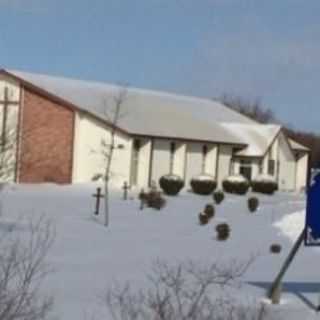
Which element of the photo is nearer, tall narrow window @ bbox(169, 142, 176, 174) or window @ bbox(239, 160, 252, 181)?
tall narrow window @ bbox(169, 142, 176, 174)

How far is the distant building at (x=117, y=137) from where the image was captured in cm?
5584

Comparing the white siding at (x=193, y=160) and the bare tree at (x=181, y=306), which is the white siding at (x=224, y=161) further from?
the bare tree at (x=181, y=306)

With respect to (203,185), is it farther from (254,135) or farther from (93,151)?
Result: (254,135)

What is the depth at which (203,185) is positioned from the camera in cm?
5516

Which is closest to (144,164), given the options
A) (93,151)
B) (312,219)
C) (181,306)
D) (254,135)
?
(93,151)

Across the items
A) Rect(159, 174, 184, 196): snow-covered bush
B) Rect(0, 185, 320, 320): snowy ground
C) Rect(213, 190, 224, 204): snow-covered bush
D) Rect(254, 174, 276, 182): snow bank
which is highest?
Rect(254, 174, 276, 182): snow bank

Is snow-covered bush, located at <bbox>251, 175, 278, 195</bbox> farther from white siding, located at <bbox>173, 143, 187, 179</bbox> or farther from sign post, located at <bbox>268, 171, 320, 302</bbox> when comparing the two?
sign post, located at <bbox>268, 171, 320, 302</bbox>

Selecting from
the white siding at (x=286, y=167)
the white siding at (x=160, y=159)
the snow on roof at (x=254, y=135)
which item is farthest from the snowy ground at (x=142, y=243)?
the white siding at (x=286, y=167)

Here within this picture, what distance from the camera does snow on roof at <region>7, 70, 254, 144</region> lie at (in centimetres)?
5778

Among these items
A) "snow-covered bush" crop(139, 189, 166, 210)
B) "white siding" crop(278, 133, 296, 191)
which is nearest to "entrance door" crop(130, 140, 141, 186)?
"snow-covered bush" crop(139, 189, 166, 210)

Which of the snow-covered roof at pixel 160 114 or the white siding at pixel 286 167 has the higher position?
the snow-covered roof at pixel 160 114

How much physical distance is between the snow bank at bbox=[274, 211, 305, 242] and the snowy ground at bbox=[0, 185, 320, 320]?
0.03 metres

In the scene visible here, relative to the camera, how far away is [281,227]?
1321 inches

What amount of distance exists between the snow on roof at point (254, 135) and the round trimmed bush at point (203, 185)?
1150cm
